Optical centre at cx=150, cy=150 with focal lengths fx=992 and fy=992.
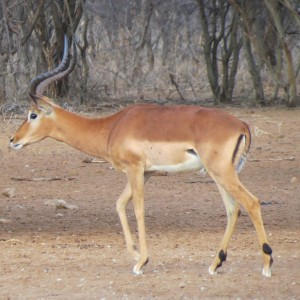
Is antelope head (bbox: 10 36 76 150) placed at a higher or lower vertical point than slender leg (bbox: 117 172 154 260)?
higher

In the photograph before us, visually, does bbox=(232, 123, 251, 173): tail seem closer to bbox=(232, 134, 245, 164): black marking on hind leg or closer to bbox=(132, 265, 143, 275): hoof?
bbox=(232, 134, 245, 164): black marking on hind leg

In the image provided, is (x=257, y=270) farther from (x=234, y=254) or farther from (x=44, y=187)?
(x=44, y=187)

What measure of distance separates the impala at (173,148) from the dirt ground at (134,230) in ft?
1.09

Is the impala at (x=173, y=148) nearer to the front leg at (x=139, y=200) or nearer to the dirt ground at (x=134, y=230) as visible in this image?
the front leg at (x=139, y=200)

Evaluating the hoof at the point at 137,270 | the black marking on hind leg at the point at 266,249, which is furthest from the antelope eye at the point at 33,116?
the black marking on hind leg at the point at 266,249

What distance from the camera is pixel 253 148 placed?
15.0 meters

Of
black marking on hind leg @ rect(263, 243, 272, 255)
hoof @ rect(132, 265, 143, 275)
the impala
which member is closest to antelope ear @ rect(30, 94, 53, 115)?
the impala

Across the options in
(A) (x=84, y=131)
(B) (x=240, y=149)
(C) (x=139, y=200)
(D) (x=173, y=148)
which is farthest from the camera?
(A) (x=84, y=131)

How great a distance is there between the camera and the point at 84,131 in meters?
8.04

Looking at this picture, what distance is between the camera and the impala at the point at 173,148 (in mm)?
7242

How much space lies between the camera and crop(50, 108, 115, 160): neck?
26.0ft

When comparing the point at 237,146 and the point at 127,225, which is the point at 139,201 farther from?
the point at 237,146

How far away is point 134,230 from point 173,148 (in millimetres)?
2237

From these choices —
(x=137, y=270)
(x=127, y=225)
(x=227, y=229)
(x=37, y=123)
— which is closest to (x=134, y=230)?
(x=127, y=225)
